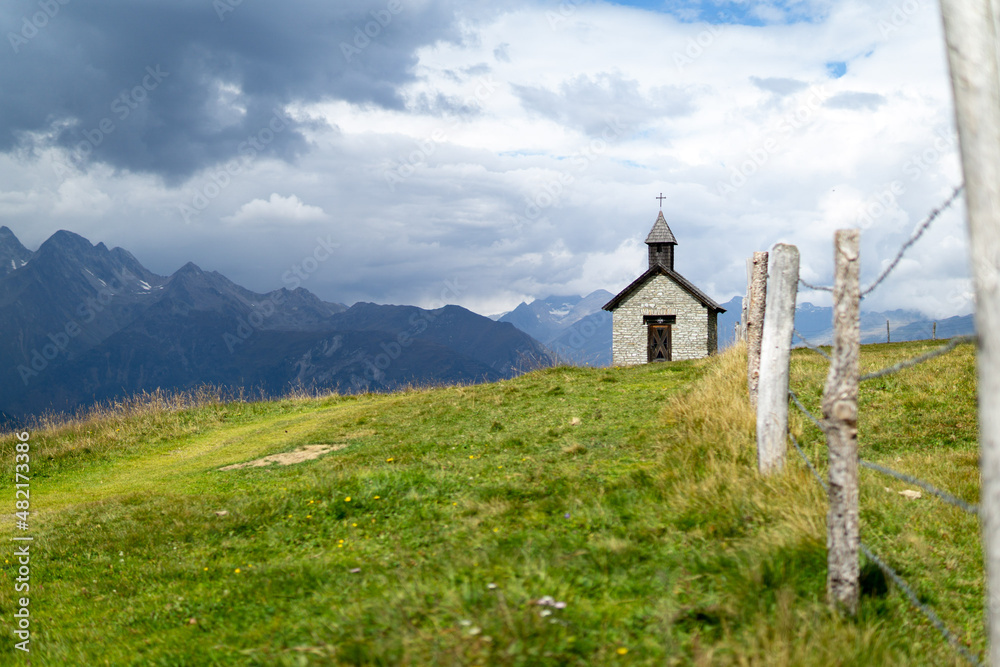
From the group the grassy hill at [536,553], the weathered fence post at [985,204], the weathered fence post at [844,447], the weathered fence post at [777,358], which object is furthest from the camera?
the weathered fence post at [777,358]

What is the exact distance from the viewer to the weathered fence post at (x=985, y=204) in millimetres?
2520

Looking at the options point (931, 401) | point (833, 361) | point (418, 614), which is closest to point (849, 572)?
point (833, 361)

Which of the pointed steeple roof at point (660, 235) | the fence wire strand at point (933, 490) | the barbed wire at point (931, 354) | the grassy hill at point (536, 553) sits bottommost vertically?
the grassy hill at point (536, 553)

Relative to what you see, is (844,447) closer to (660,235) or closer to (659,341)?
(659,341)

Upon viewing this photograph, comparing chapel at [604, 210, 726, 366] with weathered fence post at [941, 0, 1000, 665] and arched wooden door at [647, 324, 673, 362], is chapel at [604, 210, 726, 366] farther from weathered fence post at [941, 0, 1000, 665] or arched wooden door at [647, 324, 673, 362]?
weathered fence post at [941, 0, 1000, 665]

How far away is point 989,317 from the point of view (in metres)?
2.51

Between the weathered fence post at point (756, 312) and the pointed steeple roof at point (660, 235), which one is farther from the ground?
the pointed steeple roof at point (660, 235)

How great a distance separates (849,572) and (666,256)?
40.7 meters

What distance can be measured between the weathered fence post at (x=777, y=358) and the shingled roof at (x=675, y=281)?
108ft

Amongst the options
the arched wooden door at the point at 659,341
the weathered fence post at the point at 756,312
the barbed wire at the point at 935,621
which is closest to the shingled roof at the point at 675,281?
the arched wooden door at the point at 659,341

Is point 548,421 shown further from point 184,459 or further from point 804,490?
point 184,459

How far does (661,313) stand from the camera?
3994cm

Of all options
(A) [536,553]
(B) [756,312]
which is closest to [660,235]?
(B) [756,312]

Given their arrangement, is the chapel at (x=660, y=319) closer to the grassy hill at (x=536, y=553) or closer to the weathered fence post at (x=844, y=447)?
the grassy hill at (x=536, y=553)
